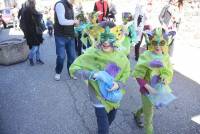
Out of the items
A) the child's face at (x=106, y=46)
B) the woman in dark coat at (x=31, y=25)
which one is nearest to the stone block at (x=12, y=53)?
the woman in dark coat at (x=31, y=25)

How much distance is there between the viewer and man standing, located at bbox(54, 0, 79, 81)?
5.91 m

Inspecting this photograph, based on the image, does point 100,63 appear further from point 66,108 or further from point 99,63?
point 66,108

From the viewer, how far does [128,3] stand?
19.2 m

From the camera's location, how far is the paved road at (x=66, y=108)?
4676 millimetres

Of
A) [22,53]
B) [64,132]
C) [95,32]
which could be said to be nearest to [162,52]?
[95,32]

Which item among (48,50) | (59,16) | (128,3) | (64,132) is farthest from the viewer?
(128,3)

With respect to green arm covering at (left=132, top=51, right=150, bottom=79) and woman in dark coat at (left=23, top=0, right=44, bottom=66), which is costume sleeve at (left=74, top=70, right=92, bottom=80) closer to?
green arm covering at (left=132, top=51, right=150, bottom=79)

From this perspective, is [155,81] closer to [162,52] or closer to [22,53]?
[162,52]

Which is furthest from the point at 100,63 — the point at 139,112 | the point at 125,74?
the point at 139,112

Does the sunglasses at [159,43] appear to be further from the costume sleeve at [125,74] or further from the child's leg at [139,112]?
the child's leg at [139,112]

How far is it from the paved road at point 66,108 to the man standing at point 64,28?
697mm

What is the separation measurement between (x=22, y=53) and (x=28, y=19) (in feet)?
4.44

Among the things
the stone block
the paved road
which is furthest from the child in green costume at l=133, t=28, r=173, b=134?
the stone block

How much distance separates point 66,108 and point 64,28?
167 cm
